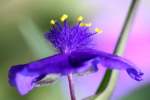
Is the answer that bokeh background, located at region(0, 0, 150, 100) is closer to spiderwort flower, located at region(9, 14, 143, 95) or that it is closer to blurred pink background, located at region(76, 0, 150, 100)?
blurred pink background, located at region(76, 0, 150, 100)

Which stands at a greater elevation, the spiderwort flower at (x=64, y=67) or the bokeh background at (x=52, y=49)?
the spiderwort flower at (x=64, y=67)

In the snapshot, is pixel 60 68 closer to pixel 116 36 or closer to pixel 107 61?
pixel 107 61

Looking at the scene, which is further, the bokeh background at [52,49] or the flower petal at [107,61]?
the bokeh background at [52,49]

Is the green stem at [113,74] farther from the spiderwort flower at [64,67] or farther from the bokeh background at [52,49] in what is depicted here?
the bokeh background at [52,49]

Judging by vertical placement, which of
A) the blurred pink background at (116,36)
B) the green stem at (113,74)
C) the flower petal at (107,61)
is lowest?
the blurred pink background at (116,36)

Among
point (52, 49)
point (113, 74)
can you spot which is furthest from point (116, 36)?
point (113, 74)

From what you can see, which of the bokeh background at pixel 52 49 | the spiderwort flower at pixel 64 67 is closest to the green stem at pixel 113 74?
the spiderwort flower at pixel 64 67

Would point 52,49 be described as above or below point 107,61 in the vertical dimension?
below

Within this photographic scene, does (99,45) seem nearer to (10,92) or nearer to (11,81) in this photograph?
(10,92)

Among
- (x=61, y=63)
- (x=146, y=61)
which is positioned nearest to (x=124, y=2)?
(x=146, y=61)
